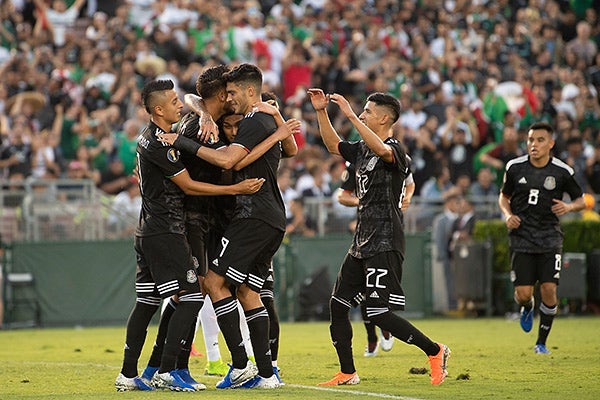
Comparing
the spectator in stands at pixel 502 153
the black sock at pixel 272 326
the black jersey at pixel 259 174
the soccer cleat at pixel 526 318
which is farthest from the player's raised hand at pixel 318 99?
the spectator in stands at pixel 502 153

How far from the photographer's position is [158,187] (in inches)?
361

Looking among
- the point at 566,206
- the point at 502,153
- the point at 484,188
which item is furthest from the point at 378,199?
the point at 502,153

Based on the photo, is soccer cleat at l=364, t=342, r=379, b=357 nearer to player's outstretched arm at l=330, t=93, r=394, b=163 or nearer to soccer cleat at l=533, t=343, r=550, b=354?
soccer cleat at l=533, t=343, r=550, b=354

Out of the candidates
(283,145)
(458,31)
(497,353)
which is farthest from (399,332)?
(458,31)

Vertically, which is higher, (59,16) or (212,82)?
(59,16)

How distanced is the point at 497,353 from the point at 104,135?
10.8 metres

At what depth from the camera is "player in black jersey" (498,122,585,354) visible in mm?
13000

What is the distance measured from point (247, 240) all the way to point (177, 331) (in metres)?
0.90

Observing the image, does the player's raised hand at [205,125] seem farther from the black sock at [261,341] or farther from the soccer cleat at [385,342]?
the soccer cleat at [385,342]

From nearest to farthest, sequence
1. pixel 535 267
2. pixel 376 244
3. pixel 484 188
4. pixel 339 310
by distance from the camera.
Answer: pixel 376 244
pixel 339 310
pixel 535 267
pixel 484 188

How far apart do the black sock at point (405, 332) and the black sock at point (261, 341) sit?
1.03 metres

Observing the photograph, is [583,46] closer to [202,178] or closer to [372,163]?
[372,163]

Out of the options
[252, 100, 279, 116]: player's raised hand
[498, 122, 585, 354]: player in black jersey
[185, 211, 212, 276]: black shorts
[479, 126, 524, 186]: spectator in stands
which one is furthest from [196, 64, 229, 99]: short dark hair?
[479, 126, 524, 186]: spectator in stands

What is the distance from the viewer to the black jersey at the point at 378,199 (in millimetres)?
9844
